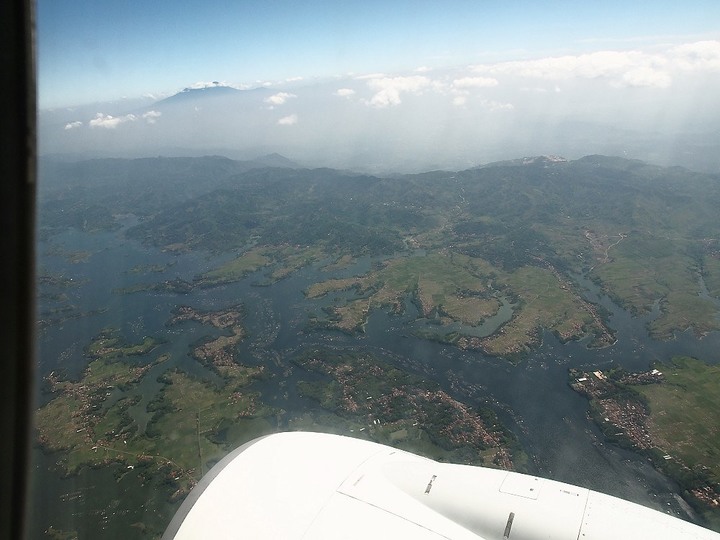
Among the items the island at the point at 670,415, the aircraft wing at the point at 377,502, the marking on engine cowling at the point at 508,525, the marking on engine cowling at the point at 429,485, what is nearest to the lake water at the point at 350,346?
the island at the point at 670,415

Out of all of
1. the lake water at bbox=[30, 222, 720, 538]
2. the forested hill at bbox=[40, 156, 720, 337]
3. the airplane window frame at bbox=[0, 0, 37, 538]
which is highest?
the airplane window frame at bbox=[0, 0, 37, 538]

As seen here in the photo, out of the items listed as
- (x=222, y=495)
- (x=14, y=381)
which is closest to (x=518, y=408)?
(x=222, y=495)

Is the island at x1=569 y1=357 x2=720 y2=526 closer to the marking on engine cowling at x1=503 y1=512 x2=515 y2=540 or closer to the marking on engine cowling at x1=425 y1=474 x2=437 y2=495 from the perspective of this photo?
the marking on engine cowling at x1=503 y1=512 x2=515 y2=540

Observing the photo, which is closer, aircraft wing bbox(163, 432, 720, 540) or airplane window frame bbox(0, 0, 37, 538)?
airplane window frame bbox(0, 0, 37, 538)

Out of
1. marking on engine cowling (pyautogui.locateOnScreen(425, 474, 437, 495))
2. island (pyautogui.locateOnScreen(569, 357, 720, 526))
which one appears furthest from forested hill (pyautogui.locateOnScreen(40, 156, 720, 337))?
marking on engine cowling (pyautogui.locateOnScreen(425, 474, 437, 495))

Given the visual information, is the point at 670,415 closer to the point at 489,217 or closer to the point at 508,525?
the point at 508,525

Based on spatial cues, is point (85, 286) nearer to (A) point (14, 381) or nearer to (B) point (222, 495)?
(B) point (222, 495)

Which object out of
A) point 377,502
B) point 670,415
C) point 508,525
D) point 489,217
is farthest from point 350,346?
point 489,217

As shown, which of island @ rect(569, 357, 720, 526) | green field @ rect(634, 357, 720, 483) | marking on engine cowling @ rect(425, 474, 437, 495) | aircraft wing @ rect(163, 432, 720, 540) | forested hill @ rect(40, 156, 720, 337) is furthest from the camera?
forested hill @ rect(40, 156, 720, 337)

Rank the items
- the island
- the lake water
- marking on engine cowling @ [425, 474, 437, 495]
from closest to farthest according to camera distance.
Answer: marking on engine cowling @ [425, 474, 437, 495]
the lake water
the island
